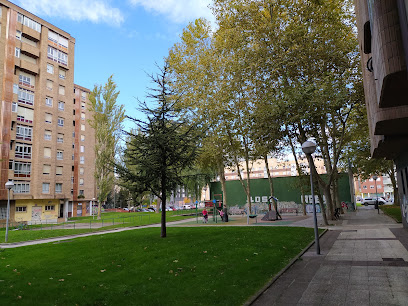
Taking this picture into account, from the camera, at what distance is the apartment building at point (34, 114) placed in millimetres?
39513

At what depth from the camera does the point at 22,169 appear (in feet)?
136

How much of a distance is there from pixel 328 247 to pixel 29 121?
44.0 metres

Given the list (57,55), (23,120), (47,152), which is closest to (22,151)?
(47,152)

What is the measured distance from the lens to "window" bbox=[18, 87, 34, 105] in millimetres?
41500

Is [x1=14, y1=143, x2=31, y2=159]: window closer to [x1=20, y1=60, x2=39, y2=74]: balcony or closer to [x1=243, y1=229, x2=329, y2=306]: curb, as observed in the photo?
[x1=20, y1=60, x2=39, y2=74]: balcony

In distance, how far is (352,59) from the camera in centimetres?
1948

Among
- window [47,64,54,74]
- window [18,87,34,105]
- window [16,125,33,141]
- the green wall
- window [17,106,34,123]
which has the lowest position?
the green wall

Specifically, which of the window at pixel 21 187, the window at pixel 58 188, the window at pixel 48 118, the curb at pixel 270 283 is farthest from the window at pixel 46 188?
the curb at pixel 270 283

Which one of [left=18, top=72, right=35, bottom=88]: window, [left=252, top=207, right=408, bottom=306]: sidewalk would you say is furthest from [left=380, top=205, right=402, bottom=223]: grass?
[left=18, top=72, right=35, bottom=88]: window

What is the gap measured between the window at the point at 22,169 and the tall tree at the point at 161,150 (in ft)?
109

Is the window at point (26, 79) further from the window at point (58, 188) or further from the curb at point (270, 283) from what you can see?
the curb at point (270, 283)

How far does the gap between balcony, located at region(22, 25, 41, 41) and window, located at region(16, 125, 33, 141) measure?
13.2 m

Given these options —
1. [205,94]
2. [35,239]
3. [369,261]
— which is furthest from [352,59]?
[35,239]

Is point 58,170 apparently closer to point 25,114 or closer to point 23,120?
point 23,120
